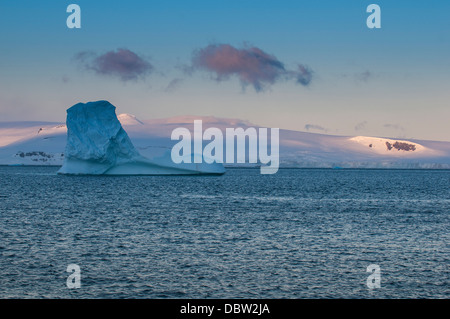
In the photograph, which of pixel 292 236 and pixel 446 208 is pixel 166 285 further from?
pixel 446 208

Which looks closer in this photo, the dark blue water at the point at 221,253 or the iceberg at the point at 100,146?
the dark blue water at the point at 221,253

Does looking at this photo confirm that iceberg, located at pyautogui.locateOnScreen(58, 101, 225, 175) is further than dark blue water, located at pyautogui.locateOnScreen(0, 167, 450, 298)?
Yes

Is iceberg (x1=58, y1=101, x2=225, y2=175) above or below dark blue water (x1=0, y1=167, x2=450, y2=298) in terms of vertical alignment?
above

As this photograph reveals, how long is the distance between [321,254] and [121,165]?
5791cm

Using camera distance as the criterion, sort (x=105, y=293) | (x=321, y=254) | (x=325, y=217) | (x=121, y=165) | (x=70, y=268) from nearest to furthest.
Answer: (x=105, y=293)
(x=70, y=268)
(x=321, y=254)
(x=325, y=217)
(x=121, y=165)

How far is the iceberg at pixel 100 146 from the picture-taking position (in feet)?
218

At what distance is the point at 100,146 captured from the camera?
2648 inches

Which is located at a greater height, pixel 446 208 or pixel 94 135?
pixel 94 135

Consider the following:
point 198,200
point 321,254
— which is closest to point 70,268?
point 321,254

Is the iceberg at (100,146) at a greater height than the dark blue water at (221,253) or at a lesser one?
greater

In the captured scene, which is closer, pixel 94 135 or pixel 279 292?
pixel 279 292

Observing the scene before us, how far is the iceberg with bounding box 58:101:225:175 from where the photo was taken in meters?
66.6

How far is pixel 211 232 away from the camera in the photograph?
987 inches
